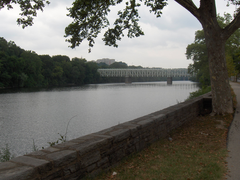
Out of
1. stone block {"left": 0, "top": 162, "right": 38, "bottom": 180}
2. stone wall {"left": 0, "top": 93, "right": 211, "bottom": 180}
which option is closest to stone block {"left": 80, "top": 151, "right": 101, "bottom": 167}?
stone wall {"left": 0, "top": 93, "right": 211, "bottom": 180}

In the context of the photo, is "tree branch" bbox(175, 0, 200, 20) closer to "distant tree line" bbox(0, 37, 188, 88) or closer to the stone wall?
the stone wall

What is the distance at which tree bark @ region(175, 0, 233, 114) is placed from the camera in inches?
346

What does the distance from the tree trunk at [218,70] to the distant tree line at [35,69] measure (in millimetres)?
59005

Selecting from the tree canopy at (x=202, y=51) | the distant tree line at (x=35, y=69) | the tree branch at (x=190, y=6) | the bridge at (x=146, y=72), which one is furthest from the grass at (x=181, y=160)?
the bridge at (x=146, y=72)

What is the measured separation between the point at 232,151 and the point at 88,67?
102264mm

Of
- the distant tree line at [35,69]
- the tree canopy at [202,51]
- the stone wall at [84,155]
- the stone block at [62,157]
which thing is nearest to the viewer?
the stone wall at [84,155]

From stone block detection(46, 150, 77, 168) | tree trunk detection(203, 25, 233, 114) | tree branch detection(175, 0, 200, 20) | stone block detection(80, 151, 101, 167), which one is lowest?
stone block detection(80, 151, 101, 167)

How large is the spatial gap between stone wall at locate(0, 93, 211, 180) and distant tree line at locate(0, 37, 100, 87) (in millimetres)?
60688

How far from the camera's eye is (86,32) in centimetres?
1127

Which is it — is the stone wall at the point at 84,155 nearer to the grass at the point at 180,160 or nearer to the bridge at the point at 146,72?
the grass at the point at 180,160

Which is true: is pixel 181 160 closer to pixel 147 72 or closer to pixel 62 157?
pixel 62 157

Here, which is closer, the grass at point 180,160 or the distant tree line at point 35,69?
the grass at point 180,160

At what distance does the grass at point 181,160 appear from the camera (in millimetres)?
4047

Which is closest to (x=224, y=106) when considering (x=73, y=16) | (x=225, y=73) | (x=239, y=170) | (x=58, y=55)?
(x=225, y=73)
